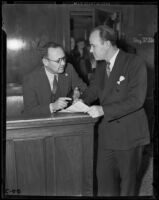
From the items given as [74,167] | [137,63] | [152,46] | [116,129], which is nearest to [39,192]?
[74,167]

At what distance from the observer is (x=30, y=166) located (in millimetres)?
1698

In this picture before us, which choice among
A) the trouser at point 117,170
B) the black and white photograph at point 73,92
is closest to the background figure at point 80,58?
the black and white photograph at point 73,92

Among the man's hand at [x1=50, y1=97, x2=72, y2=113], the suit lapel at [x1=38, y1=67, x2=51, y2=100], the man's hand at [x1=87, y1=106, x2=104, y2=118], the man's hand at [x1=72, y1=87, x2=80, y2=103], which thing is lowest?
the man's hand at [x1=87, y1=106, x2=104, y2=118]

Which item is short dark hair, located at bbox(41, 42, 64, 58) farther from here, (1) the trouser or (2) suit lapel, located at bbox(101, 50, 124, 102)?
(1) the trouser

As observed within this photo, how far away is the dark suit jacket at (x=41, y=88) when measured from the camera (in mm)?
1704

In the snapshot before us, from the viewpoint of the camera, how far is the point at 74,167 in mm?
1730

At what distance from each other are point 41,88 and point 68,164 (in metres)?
0.47

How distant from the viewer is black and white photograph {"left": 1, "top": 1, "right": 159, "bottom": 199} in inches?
66.4

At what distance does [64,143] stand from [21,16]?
76 cm

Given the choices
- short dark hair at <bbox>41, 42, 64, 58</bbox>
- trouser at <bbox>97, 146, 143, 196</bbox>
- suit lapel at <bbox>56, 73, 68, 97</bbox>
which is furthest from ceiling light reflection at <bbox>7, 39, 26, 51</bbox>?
trouser at <bbox>97, 146, 143, 196</bbox>

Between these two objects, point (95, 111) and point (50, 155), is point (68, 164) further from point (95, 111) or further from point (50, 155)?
point (95, 111)

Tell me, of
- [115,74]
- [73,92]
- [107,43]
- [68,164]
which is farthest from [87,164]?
[107,43]

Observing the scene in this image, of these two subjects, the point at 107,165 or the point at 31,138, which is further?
the point at 107,165

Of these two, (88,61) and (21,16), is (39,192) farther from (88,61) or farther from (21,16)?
(21,16)
